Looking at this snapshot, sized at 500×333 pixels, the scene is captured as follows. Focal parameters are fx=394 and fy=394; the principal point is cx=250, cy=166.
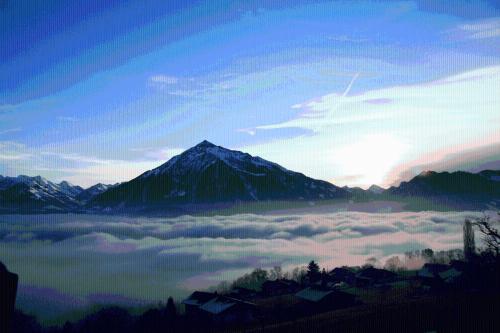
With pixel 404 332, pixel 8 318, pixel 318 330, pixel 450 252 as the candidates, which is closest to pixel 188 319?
pixel 318 330

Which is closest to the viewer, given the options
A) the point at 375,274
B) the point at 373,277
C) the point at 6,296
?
the point at 6,296

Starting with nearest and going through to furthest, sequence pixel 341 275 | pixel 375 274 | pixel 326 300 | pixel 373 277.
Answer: pixel 326 300, pixel 373 277, pixel 375 274, pixel 341 275

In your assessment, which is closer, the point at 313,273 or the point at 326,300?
the point at 326,300

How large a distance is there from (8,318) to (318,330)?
1702 inches

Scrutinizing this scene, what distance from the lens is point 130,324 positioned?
A: 69.0 meters

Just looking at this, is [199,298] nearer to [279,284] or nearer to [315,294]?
[315,294]

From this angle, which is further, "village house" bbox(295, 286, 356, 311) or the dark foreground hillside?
"village house" bbox(295, 286, 356, 311)

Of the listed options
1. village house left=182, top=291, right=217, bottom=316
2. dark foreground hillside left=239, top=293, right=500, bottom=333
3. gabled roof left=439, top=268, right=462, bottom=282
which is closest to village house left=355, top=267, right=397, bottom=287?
gabled roof left=439, top=268, right=462, bottom=282

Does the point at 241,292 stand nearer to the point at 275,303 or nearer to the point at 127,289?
the point at 275,303

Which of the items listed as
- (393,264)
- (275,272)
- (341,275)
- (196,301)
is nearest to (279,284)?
(341,275)

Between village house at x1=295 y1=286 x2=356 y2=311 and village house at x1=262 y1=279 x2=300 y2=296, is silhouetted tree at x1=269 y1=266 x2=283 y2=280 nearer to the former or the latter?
village house at x1=262 y1=279 x2=300 y2=296

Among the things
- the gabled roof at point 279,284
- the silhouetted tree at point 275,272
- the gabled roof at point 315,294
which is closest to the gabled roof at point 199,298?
the gabled roof at point 315,294

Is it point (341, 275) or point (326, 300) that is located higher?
point (326, 300)

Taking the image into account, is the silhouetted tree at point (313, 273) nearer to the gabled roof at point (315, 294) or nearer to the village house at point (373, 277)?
the village house at point (373, 277)
